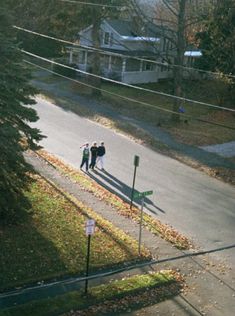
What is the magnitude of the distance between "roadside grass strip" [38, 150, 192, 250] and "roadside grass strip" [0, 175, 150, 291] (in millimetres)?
1308

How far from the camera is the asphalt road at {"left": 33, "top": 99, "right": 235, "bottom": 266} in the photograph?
62.7 feet

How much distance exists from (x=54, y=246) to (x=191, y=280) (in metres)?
4.24

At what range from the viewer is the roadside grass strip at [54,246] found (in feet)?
47.6

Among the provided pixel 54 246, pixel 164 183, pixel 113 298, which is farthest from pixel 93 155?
pixel 113 298

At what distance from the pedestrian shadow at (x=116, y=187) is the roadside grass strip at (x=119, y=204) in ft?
1.08

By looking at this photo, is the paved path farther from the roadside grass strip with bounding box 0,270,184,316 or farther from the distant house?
the distant house

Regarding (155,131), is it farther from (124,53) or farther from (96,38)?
(124,53)

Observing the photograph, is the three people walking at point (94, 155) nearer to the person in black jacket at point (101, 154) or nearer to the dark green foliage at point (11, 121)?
the person in black jacket at point (101, 154)

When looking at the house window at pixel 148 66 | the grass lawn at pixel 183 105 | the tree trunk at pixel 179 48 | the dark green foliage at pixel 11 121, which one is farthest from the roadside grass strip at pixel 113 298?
the house window at pixel 148 66

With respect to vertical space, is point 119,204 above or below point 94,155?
below

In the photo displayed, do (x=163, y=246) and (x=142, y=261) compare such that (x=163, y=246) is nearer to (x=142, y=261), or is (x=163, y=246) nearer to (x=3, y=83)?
(x=142, y=261)

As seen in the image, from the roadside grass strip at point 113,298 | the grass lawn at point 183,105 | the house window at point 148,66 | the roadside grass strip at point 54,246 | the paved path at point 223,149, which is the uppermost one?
the house window at point 148,66

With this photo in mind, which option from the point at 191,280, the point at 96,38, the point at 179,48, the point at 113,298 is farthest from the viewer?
the point at 96,38

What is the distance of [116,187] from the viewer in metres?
22.3
